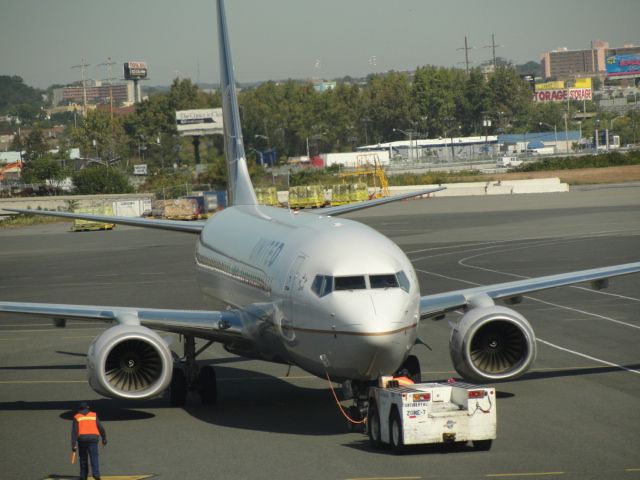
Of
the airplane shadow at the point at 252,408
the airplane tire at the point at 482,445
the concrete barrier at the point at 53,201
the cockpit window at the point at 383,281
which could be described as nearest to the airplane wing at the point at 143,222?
the airplane shadow at the point at 252,408

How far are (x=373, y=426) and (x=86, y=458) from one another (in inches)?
222

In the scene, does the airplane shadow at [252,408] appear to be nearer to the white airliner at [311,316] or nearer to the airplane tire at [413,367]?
the white airliner at [311,316]

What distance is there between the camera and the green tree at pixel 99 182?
164 m

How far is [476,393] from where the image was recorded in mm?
21844

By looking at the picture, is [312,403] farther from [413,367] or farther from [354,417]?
[354,417]

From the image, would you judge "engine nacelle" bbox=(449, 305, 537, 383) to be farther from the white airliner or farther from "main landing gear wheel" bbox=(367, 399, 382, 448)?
"main landing gear wheel" bbox=(367, 399, 382, 448)

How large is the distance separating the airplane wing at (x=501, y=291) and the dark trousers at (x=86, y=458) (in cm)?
919

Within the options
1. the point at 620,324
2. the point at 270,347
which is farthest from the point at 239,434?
the point at 620,324

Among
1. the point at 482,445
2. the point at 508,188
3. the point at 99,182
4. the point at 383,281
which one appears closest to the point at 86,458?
the point at 383,281

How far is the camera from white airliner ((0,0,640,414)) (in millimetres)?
22438

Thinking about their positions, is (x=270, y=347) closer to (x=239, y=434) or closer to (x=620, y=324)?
(x=239, y=434)

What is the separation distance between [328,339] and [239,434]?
349 cm

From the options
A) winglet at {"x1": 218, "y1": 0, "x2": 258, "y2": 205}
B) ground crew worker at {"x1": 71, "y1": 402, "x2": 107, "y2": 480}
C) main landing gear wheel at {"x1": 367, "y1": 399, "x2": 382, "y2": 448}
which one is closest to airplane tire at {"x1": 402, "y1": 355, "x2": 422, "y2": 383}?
main landing gear wheel at {"x1": 367, "y1": 399, "x2": 382, "y2": 448}

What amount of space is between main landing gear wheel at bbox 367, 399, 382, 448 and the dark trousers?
5352 millimetres
